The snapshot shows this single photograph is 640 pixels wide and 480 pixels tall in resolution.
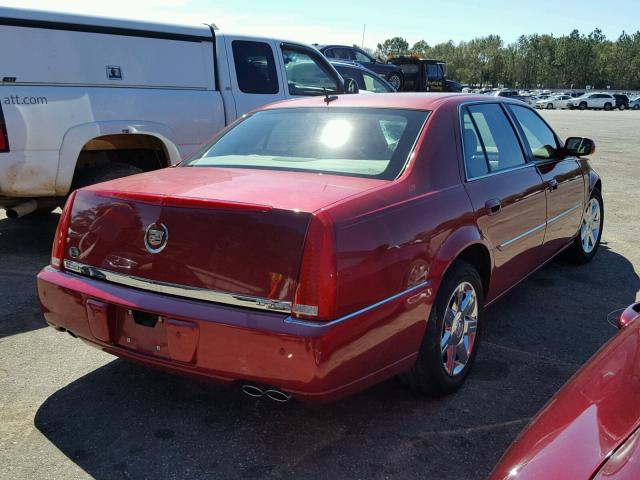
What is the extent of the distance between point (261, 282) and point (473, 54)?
133m

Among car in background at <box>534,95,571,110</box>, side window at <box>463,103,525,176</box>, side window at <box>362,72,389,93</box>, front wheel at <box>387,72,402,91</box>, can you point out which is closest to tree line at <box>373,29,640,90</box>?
car in background at <box>534,95,571,110</box>

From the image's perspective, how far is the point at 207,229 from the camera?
256 centimetres

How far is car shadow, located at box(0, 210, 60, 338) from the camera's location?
13.6ft

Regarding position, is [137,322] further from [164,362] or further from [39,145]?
[39,145]

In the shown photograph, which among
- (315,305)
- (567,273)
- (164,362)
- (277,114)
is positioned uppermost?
(277,114)

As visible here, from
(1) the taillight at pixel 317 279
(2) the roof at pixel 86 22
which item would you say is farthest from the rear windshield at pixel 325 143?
(2) the roof at pixel 86 22

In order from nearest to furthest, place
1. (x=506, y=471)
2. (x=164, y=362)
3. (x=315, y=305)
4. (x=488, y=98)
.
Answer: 1. (x=506, y=471)
2. (x=315, y=305)
3. (x=164, y=362)
4. (x=488, y=98)

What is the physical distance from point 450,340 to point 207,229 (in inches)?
57.7

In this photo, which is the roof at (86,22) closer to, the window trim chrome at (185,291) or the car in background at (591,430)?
the window trim chrome at (185,291)

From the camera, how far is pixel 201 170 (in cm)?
335

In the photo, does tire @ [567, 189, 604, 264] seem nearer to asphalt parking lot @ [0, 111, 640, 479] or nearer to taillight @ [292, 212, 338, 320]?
asphalt parking lot @ [0, 111, 640, 479]

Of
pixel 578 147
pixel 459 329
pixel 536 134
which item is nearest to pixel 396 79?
pixel 578 147

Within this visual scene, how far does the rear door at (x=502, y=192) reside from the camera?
3.49 meters

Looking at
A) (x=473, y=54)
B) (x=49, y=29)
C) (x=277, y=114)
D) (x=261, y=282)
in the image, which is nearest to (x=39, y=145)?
(x=49, y=29)
